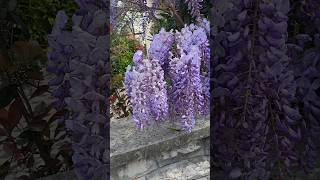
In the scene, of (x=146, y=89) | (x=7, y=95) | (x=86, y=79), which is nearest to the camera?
(x=86, y=79)

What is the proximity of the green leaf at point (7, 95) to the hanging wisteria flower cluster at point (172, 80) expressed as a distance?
1.37 ft

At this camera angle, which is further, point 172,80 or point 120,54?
point 120,54

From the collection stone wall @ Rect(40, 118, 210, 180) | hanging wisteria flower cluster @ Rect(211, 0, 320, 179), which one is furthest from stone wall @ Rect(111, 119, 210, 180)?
hanging wisteria flower cluster @ Rect(211, 0, 320, 179)

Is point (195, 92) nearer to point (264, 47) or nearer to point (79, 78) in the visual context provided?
point (264, 47)

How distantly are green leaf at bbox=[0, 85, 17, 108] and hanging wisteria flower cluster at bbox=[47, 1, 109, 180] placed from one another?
0.71 ft

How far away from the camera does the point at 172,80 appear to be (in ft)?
5.49

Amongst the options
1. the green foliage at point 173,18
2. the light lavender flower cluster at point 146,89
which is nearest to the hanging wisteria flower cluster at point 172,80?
the light lavender flower cluster at point 146,89

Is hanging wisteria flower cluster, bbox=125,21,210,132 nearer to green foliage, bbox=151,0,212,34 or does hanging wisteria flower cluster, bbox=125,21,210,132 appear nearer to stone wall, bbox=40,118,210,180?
stone wall, bbox=40,118,210,180

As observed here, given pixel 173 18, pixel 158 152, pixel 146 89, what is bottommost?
pixel 158 152

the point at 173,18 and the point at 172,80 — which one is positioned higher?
the point at 173,18

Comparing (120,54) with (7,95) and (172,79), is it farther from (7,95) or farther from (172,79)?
(7,95)

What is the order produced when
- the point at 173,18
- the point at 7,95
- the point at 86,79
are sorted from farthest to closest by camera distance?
the point at 173,18 < the point at 7,95 < the point at 86,79

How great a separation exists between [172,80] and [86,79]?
2.08 ft

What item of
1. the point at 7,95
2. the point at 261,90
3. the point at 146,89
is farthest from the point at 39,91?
the point at 261,90
